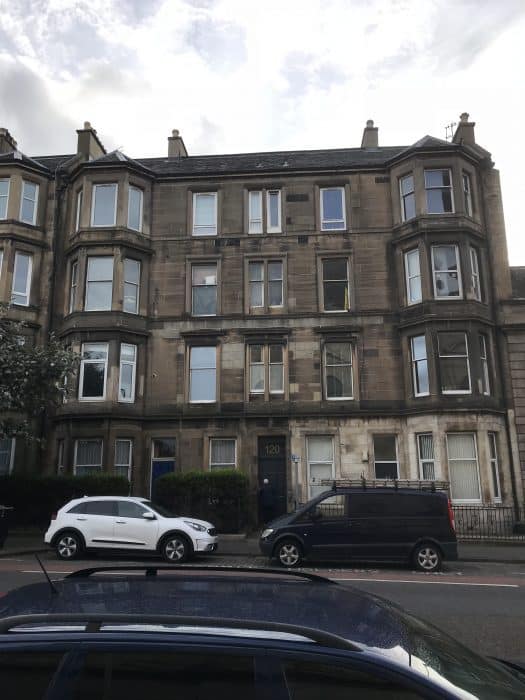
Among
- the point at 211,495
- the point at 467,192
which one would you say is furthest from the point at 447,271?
the point at 211,495

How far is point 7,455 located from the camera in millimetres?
22125

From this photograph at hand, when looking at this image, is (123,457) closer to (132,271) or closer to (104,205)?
(132,271)

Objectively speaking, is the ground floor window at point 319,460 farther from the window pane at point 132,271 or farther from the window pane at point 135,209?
the window pane at point 135,209

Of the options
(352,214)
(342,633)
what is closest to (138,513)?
(342,633)

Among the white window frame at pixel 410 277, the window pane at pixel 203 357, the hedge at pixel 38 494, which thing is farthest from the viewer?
the window pane at pixel 203 357

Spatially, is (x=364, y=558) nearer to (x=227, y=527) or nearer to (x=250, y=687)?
(x=227, y=527)

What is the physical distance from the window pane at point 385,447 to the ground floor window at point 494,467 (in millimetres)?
3423

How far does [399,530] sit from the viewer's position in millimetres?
13750

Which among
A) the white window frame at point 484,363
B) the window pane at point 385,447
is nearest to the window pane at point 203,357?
the window pane at point 385,447

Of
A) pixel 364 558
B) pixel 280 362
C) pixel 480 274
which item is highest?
pixel 480 274

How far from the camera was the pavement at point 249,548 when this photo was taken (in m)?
15.2

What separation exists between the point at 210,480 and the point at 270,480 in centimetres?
301

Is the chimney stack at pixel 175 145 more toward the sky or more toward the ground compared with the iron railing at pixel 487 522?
more toward the sky

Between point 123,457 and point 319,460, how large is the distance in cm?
747
